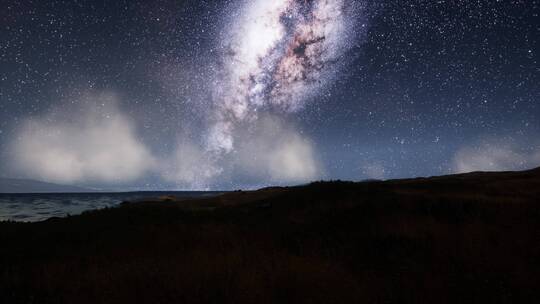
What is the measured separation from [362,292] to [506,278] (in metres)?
2.68

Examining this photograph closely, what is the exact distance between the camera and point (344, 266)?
5648 mm

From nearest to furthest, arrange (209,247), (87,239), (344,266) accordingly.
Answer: (344,266) → (209,247) → (87,239)

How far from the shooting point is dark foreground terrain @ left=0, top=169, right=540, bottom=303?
171 inches

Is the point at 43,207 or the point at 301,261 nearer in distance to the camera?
the point at 301,261

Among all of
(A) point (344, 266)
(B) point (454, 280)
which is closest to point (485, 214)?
(B) point (454, 280)

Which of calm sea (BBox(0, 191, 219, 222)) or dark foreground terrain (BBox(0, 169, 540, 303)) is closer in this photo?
dark foreground terrain (BBox(0, 169, 540, 303))

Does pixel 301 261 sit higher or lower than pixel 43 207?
higher

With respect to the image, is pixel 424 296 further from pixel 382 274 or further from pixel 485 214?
pixel 485 214

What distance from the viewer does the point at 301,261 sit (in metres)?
5.50

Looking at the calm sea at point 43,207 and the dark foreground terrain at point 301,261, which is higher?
the dark foreground terrain at point 301,261

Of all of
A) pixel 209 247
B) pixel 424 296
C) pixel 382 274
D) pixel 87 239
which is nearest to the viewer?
pixel 424 296

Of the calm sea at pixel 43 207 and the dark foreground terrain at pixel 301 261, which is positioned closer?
the dark foreground terrain at pixel 301 261

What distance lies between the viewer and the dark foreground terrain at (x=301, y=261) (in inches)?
171

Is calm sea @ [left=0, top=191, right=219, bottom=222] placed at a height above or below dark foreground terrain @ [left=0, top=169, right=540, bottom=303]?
below
